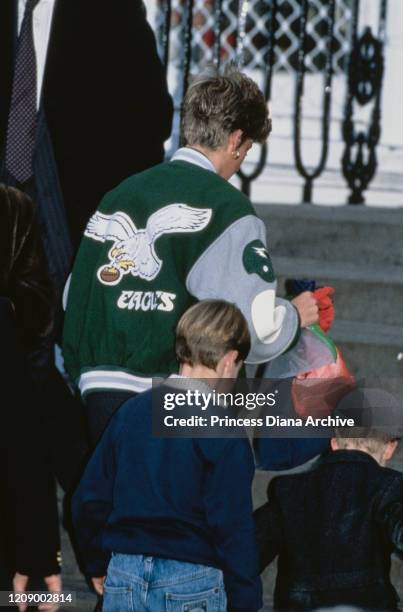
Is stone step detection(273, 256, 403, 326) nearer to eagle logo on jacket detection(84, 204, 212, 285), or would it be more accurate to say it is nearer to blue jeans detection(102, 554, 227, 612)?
eagle logo on jacket detection(84, 204, 212, 285)

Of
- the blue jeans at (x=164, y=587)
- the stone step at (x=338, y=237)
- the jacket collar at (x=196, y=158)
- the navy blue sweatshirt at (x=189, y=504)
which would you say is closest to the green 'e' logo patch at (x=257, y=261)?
the jacket collar at (x=196, y=158)

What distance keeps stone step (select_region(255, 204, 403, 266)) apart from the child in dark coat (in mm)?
2628

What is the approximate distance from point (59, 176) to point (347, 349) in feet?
4.63

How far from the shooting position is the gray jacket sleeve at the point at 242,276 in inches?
153

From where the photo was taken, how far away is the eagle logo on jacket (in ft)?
12.9

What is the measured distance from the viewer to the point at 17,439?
3.77 meters

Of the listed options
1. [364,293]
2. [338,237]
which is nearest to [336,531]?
[364,293]

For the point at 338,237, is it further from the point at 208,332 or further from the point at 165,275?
the point at 208,332

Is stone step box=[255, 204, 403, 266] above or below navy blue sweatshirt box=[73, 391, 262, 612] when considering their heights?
below

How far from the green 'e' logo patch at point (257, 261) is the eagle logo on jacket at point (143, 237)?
148mm

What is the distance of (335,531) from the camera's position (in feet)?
13.0

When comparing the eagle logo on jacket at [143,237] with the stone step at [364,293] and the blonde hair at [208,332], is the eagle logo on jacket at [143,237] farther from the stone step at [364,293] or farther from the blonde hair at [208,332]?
the stone step at [364,293]

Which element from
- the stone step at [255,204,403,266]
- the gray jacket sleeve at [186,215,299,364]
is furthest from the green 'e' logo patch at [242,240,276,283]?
the stone step at [255,204,403,266]

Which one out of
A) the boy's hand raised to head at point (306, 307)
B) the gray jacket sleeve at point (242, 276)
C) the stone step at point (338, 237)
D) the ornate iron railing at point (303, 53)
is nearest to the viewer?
the gray jacket sleeve at point (242, 276)
